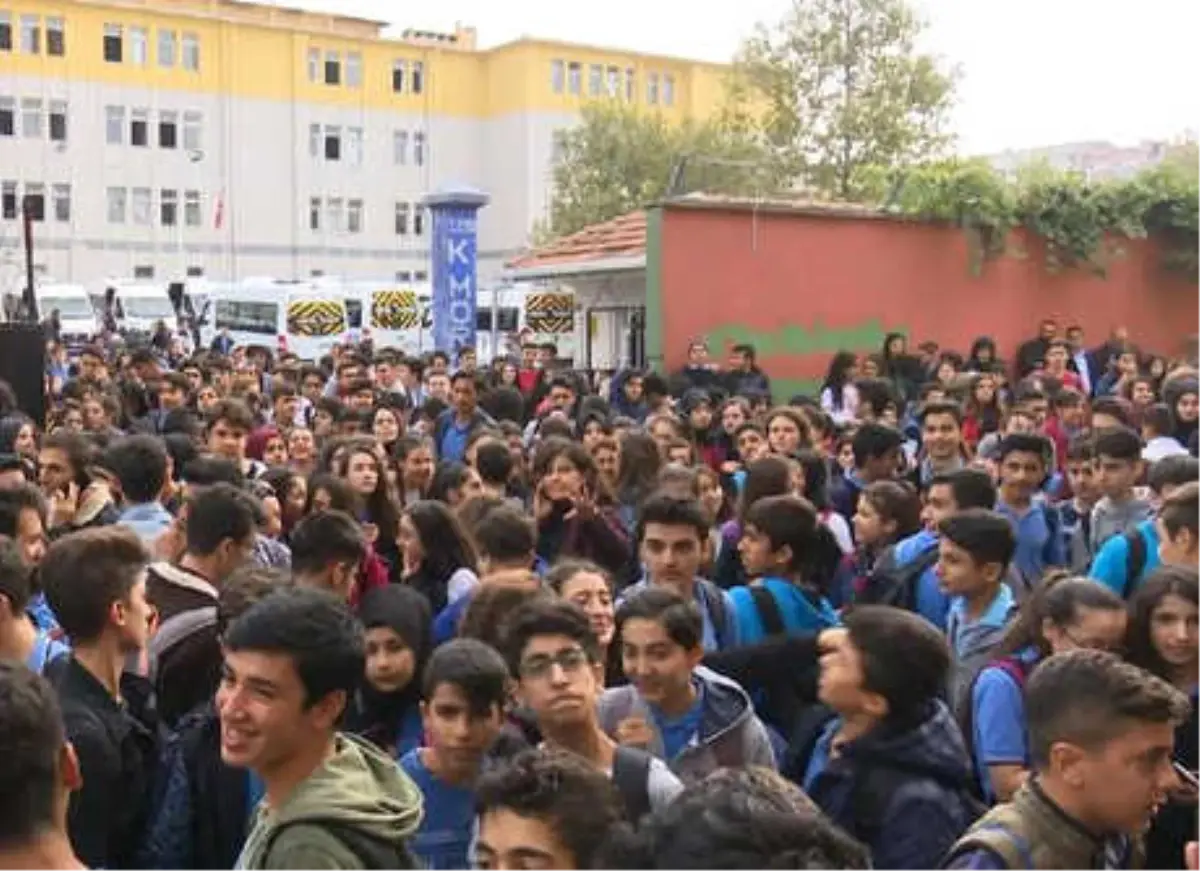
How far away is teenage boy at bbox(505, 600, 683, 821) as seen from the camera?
10.6 ft

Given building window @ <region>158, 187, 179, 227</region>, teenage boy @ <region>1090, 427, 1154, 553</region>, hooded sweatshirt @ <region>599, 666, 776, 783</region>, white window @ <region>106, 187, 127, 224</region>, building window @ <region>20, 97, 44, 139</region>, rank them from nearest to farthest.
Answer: hooded sweatshirt @ <region>599, 666, 776, 783</region>, teenage boy @ <region>1090, 427, 1154, 553</region>, building window @ <region>20, 97, 44, 139</region>, white window @ <region>106, 187, 127, 224</region>, building window @ <region>158, 187, 179, 227</region>

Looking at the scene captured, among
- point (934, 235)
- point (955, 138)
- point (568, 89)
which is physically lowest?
point (934, 235)

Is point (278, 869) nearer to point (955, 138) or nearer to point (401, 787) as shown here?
point (401, 787)

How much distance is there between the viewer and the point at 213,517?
4.85m

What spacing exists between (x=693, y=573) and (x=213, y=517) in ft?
5.53

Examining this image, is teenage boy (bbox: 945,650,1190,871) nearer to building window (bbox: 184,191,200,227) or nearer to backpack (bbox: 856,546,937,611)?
backpack (bbox: 856,546,937,611)

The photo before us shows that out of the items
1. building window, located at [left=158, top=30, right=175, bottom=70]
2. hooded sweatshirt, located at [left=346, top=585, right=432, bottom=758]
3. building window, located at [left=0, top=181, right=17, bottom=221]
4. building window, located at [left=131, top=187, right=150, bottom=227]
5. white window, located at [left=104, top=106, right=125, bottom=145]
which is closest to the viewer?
hooded sweatshirt, located at [left=346, top=585, right=432, bottom=758]

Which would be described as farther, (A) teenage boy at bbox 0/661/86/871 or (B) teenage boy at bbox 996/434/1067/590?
(B) teenage boy at bbox 996/434/1067/590

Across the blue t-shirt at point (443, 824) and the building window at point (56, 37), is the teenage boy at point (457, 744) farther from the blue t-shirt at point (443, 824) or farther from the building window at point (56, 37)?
the building window at point (56, 37)

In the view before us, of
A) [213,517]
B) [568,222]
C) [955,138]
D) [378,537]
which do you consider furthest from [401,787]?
[568,222]

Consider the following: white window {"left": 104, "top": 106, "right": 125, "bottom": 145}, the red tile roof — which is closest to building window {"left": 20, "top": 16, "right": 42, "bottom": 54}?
white window {"left": 104, "top": 106, "right": 125, "bottom": 145}

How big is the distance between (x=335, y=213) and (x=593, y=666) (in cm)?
5654

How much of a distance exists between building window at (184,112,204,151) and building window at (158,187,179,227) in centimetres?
193

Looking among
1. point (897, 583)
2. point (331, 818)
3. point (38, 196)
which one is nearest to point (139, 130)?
point (38, 196)
